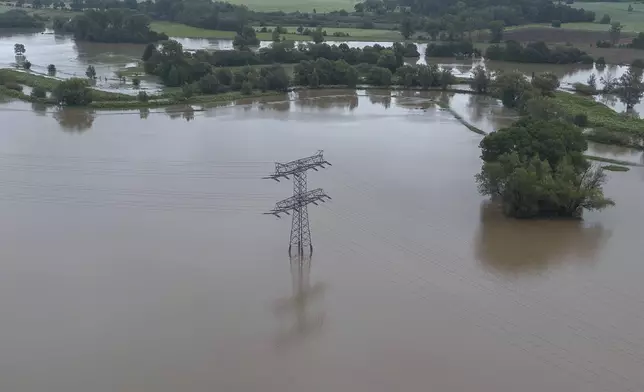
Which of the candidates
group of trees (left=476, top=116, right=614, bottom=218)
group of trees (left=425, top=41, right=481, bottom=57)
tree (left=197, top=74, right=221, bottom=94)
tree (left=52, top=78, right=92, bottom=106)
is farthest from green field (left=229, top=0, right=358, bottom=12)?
group of trees (left=476, top=116, right=614, bottom=218)

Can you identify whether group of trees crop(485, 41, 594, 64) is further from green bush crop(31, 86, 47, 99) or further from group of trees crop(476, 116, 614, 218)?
green bush crop(31, 86, 47, 99)

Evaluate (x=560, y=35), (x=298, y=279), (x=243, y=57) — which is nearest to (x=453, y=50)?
(x=560, y=35)

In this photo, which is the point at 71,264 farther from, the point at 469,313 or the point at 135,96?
the point at 135,96

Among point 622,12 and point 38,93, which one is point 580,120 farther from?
point 622,12

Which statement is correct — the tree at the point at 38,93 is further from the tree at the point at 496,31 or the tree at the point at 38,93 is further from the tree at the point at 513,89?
the tree at the point at 496,31

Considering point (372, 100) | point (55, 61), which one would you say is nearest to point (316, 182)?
point (372, 100)

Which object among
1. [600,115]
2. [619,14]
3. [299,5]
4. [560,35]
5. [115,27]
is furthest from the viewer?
[299,5]

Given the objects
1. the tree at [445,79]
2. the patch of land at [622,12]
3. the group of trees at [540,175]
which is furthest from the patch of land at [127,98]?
the patch of land at [622,12]
